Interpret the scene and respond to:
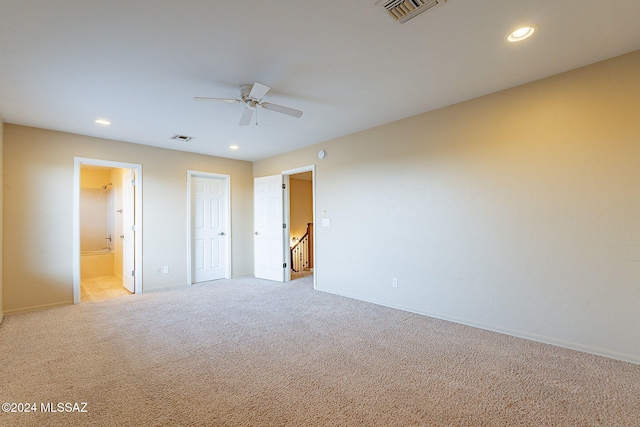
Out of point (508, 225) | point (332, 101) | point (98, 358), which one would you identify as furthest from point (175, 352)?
point (508, 225)

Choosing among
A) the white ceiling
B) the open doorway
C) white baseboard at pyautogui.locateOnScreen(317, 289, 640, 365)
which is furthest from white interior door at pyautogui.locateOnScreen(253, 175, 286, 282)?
white baseboard at pyautogui.locateOnScreen(317, 289, 640, 365)

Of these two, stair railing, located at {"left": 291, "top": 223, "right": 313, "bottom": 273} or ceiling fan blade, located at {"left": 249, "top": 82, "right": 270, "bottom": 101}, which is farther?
stair railing, located at {"left": 291, "top": 223, "right": 313, "bottom": 273}

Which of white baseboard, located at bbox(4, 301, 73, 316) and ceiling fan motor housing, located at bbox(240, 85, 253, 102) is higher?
ceiling fan motor housing, located at bbox(240, 85, 253, 102)

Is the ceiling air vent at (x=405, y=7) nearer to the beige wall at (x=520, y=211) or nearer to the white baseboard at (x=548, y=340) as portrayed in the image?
the beige wall at (x=520, y=211)

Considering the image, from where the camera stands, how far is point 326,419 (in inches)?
70.9

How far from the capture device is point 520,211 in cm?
300

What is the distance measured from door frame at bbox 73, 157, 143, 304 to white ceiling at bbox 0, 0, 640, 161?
960 mm

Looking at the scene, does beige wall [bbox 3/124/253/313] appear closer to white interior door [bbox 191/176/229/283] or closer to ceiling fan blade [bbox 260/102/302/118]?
white interior door [bbox 191/176/229/283]

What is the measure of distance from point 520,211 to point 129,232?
19.7ft

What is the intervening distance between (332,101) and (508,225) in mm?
2377

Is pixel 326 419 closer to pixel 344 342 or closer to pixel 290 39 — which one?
pixel 344 342

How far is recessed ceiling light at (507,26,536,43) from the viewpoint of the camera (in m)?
2.12

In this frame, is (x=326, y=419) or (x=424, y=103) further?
(x=424, y=103)

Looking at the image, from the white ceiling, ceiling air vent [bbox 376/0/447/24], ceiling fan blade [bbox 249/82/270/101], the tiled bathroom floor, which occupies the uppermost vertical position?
ceiling air vent [bbox 376/0/447/24]
